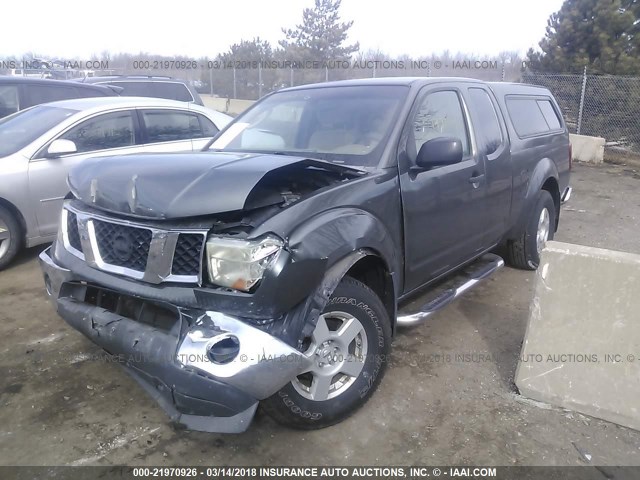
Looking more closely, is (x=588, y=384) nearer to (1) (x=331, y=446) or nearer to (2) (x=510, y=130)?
(1) (x=331, y=446)

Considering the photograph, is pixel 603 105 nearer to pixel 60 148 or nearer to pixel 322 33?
pixel 60 148

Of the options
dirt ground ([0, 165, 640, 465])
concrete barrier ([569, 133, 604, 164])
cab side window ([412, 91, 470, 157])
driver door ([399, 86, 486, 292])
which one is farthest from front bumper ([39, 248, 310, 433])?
concrete barrier ([569, 133, 604, 164])

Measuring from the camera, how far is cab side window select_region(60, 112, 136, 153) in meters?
5.70

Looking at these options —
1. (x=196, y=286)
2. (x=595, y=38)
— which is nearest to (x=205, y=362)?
(x=196, y=286)

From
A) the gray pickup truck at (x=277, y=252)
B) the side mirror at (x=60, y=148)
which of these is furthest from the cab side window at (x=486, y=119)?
the side mirror at (x=60, y=148)

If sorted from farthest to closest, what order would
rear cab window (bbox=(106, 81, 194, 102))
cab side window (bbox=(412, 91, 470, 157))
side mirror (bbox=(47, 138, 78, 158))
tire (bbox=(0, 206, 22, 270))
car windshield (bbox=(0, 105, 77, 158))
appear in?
rear cab window (bbox=(106, 81, 194, 102)) → car windshield (bbox=(0, 105, 77, 158)) → side mirror (bbox=(47, 138, 78, 158)) → tire (bbox=(0, 206, 22, 270)) → cab side window (bbox=(412, 91, 470, 157))

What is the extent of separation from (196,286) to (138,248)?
16.2 inches

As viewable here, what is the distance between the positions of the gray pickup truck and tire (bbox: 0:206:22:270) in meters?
2.40

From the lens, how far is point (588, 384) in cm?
300

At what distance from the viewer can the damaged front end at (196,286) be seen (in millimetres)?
2281

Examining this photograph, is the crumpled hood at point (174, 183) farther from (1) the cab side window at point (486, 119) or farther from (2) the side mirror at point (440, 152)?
(1) the cab side window at point (486, 119)

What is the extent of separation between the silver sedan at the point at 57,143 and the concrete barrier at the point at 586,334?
15.0ft

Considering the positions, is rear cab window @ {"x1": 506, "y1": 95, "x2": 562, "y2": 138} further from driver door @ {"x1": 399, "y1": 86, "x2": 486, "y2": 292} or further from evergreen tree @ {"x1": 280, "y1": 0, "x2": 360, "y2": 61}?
evergreen tree @ {"x1": 280, "y1": 0, "x2": 360, "y2": 61}

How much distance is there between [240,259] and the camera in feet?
7.72
